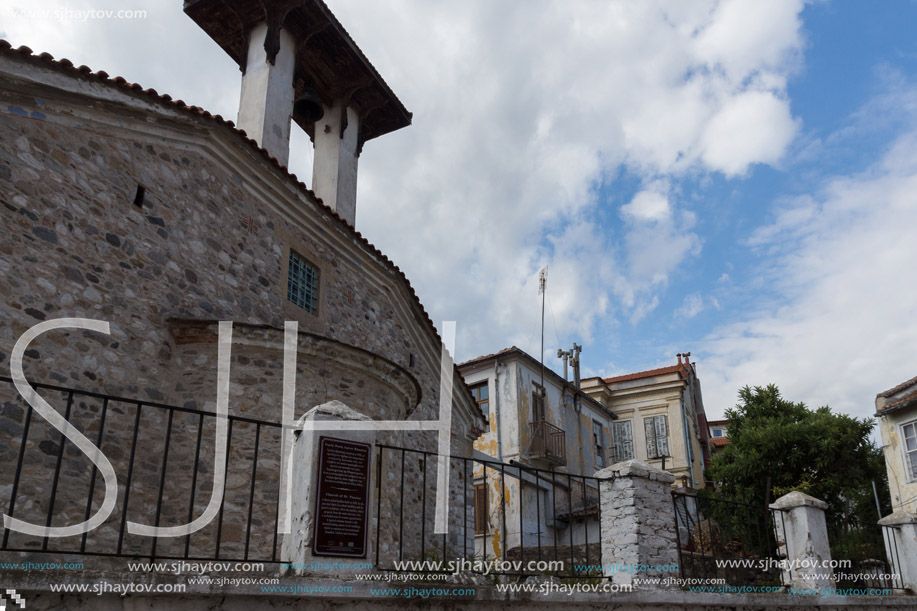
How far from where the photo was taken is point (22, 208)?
7012 mm

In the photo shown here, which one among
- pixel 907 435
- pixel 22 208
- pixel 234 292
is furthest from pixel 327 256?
pixel 907 435

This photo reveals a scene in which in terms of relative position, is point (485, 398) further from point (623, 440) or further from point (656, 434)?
point (656, 434)

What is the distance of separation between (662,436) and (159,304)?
26.0 metres

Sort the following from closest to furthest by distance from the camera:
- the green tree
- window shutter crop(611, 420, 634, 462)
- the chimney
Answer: the chimney < the green tree < window shutter crop(611, 420, 634, 462)

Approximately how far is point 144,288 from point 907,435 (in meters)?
18.8

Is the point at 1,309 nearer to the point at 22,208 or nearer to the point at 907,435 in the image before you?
the point at 22,208

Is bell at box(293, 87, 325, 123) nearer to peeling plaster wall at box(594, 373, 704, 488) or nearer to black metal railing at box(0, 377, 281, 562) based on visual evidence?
black metal railing at box(0, 377, 281, 562)

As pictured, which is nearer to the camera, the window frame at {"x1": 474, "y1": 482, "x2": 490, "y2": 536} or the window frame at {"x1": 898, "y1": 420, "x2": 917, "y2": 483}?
the window frame at {"x1": 898, "y1": 420, "x2": 917, "y2": 483}

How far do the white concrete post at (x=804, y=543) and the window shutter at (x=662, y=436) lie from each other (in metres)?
22.5

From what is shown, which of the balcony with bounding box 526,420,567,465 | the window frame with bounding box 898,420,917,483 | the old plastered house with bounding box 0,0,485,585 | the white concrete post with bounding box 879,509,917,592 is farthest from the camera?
the balcony with bounding box 526,420,567,465

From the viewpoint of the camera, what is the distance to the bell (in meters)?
13.9

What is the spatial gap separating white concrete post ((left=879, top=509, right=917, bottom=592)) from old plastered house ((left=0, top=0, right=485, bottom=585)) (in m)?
6.95

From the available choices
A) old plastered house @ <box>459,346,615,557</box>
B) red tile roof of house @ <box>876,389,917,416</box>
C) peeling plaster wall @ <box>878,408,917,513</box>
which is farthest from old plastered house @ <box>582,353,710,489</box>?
red tile roof of house @ <box>876,389,917,416</box>

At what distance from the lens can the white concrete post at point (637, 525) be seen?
6.42 m
